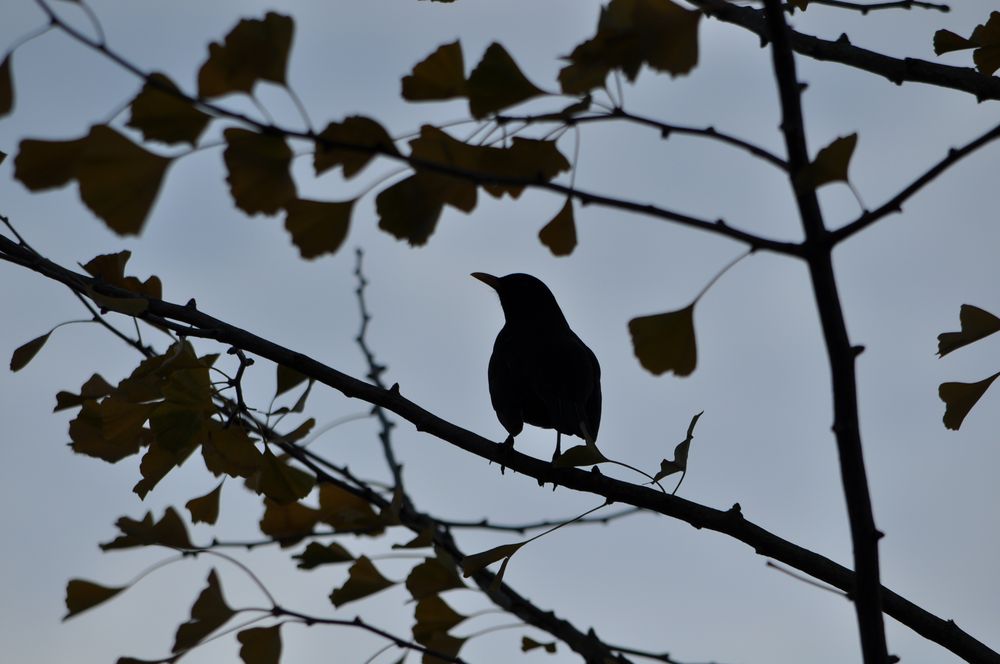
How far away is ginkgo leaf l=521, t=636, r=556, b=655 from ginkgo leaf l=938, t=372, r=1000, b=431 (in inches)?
48.2

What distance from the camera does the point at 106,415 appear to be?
104 inches

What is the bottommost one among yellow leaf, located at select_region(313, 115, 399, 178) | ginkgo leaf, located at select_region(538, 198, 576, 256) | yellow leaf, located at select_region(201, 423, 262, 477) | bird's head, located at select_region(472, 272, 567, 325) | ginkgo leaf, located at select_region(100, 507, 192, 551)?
ginkgo leaf, located at select_region(100, 507, 192, 551)

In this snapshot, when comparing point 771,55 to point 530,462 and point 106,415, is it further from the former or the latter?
point 106,415

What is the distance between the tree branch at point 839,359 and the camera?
1.61 m

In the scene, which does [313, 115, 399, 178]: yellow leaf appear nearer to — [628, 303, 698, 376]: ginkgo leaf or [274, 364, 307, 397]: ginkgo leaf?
[628, 303, 698, 376]: ginkgo leaf

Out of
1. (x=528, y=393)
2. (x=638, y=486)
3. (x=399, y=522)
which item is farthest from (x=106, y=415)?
(x=528, y=393)

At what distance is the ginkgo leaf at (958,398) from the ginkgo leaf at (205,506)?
84.0 inches

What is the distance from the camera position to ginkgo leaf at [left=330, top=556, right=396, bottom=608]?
A: 272cm

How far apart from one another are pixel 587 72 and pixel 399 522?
1451mm

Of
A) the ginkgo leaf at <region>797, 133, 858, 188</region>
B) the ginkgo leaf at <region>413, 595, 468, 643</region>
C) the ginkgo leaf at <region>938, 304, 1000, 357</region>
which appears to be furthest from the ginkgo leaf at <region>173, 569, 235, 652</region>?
the ginkgo leaf at <region>938, 304, 1000, 357</region>

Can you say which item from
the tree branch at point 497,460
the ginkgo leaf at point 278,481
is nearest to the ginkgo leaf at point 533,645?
the tree branch at point 497,460

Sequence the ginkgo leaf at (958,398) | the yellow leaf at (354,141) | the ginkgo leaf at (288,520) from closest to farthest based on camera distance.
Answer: the yellow leaf at (354,141), the ginkgo leaf at (958,398), the ginkgo leaf at (288,520)

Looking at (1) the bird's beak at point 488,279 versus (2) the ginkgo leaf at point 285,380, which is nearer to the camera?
(2) the ginkgo leaf at point 285,380

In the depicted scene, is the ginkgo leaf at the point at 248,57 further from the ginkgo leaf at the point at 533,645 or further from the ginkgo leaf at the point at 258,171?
the ginkgo leaf at the point at 533,645
